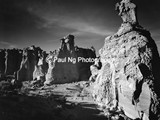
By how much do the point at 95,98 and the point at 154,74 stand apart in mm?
13031

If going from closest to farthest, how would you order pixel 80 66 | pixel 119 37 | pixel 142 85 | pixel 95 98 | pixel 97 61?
pixel 142 85, pixel 119 37, pixel 95 98, pixel 97 61, pixel 80 66

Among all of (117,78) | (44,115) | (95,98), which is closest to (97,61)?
(95,98)

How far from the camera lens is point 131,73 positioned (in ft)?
59.2

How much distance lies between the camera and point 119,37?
76.9ft

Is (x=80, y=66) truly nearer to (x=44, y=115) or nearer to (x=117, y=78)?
(x=117, y=78)

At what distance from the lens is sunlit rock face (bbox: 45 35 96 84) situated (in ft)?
141

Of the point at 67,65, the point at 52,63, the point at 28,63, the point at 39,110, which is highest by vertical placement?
the point at 28,63

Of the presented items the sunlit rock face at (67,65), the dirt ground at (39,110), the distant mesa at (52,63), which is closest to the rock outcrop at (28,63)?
the distant mesa at (52,63)

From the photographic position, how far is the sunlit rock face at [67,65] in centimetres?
4288

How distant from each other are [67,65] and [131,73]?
29421 millimetres

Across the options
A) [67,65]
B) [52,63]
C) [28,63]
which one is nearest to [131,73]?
[67,65]

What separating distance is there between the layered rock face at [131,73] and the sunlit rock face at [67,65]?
20.1m

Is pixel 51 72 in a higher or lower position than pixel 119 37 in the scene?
lower

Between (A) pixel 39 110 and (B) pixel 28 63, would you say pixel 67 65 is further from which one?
(A) pixel 39 110
